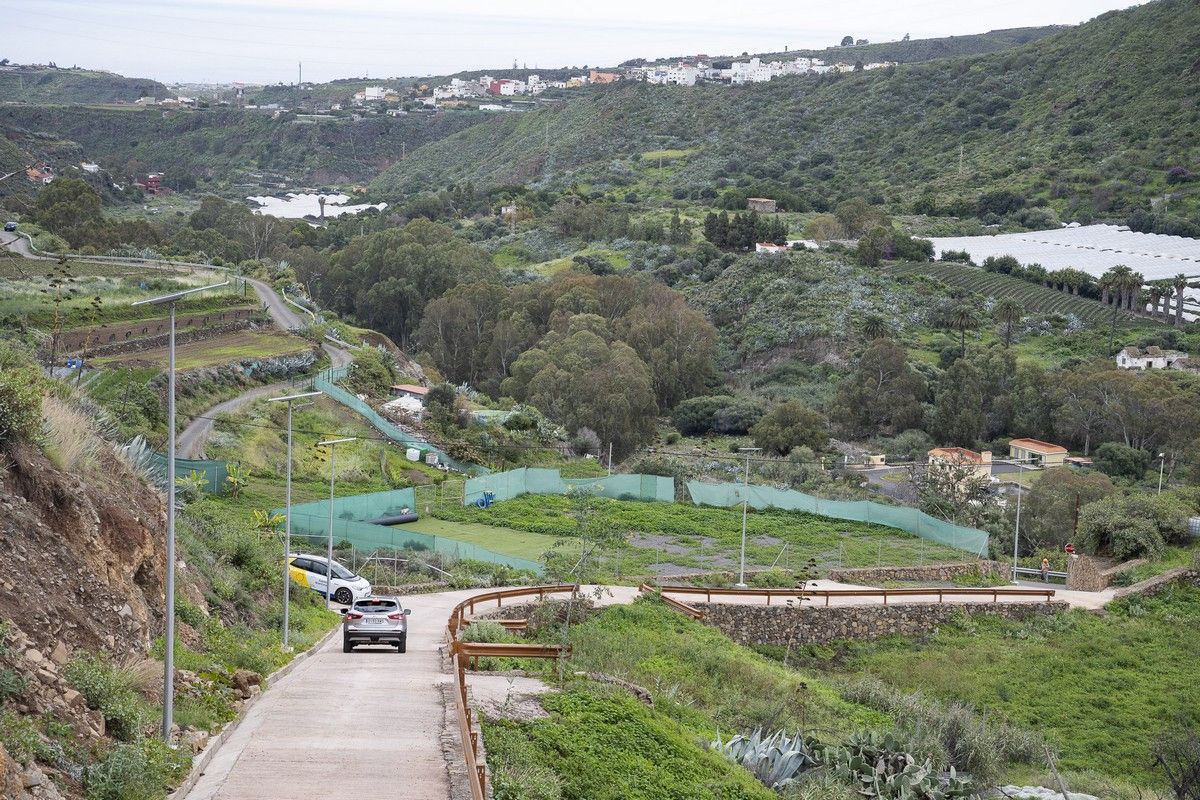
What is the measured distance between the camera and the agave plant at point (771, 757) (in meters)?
19.3

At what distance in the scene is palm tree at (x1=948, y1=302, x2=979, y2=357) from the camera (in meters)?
86.3

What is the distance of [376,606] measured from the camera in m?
24.0

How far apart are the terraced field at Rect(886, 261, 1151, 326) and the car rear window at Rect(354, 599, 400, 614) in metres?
78.7

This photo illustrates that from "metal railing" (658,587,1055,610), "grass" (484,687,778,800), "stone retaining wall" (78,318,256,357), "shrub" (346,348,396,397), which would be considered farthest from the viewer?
"shrub" (346,348,396,397)

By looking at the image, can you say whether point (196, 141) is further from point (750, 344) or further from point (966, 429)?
point (966, 429)

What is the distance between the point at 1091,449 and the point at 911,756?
5507 centimetres

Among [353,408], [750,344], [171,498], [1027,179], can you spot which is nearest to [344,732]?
[171,498]

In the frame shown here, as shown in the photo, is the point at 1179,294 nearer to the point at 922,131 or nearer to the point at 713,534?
the point at 713,534

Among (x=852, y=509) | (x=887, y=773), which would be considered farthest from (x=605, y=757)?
(x=852, y=509)

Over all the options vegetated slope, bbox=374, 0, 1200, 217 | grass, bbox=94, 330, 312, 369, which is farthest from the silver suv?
vegetated slope, bbox=374, 0, 1200, 217

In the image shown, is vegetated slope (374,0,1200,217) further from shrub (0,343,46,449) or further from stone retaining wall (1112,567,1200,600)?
shrub (0,343,46,449)

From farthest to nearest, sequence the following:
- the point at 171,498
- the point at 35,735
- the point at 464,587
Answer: the point at 464,587 → the point at 171,498 → the point at 35,735

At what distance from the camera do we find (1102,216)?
121000mm

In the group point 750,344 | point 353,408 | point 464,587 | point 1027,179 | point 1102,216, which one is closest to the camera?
point 464,587
